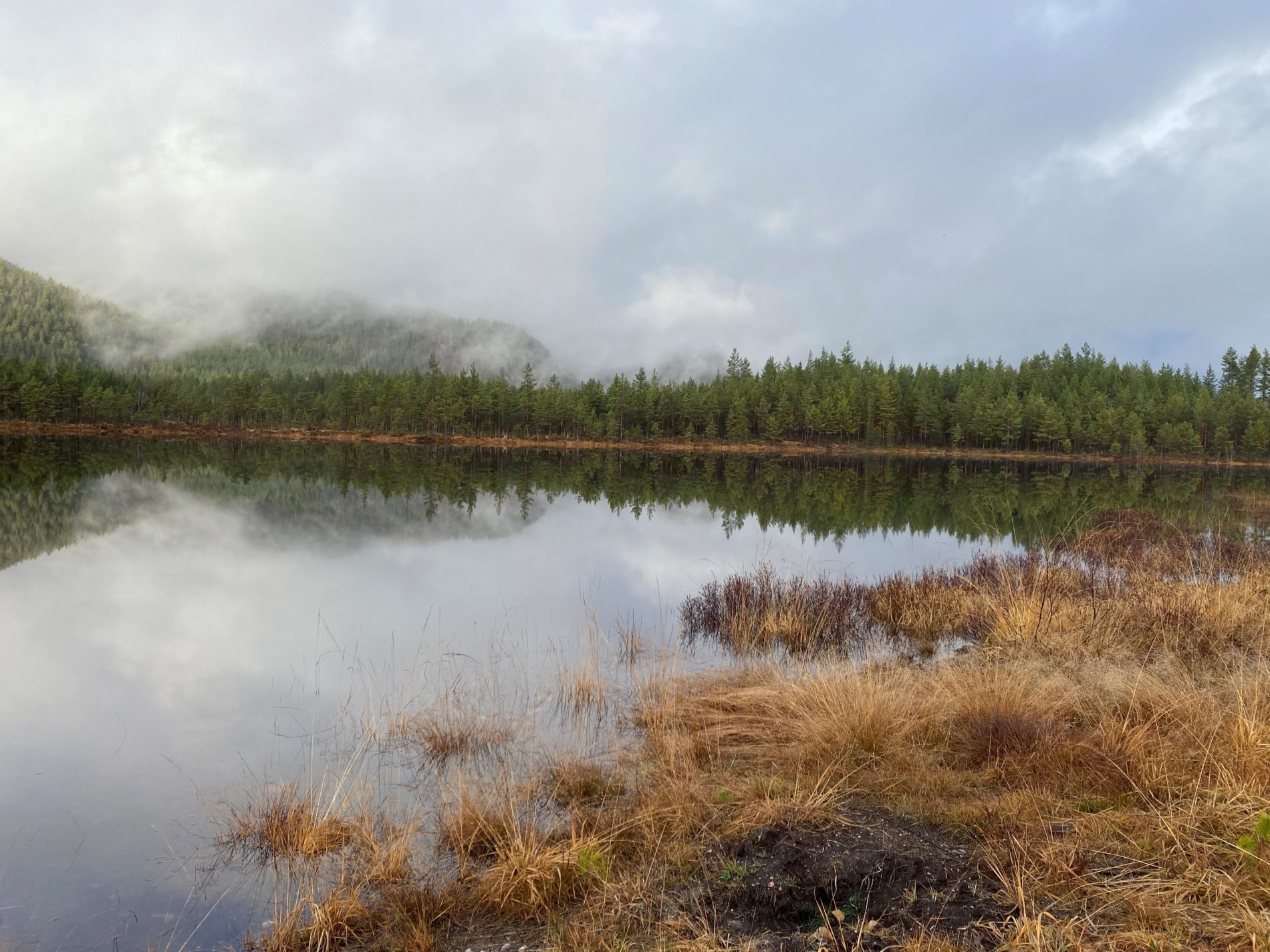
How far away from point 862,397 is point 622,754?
4489 inches

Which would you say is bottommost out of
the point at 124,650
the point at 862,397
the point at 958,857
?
the point at 124,650

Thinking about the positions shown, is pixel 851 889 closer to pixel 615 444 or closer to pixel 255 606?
pixel 255 606

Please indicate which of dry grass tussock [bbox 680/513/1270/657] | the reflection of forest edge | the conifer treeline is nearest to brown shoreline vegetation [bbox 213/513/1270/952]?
dry grass tussock [bbox 680/513/1270/657]

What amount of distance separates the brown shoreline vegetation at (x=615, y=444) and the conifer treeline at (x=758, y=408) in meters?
1.44

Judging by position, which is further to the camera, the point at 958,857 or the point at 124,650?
the point at 124,650

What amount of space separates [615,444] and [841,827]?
111381 millimetres

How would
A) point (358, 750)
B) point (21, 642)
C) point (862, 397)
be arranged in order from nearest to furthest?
point (358, 750)
point (21, 642)
point (862, 397)

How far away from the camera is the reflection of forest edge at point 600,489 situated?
26984 mm

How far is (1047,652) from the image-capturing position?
10.2 m

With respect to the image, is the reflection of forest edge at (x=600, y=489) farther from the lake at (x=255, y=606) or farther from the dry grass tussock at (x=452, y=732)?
the dry grass tussock at (x=452, y=732)

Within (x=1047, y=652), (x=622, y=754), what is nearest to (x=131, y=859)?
(x=622, y=754)

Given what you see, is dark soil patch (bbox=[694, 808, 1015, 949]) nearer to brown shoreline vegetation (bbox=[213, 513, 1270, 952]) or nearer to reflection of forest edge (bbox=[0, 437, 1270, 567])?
brown shoreline vegetation (bbox=[213, 513, 1270, 952])

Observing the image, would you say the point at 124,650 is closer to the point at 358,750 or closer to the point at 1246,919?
the point at 358,750

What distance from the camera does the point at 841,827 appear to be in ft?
16.8
